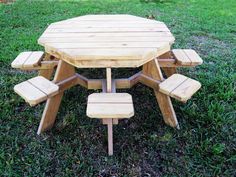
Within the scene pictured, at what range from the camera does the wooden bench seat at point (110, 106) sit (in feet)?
6.61

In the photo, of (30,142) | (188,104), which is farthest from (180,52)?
(30,142)

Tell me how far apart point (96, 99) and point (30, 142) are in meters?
0.83

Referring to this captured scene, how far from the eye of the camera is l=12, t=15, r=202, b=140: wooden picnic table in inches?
87.4

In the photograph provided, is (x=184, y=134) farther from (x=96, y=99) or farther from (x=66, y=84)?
(x=66, y=84)

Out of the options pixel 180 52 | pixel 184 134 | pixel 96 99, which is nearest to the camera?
pixel 96 99

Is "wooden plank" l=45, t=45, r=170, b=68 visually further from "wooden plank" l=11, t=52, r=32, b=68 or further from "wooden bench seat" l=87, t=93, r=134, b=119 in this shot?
"wooden plank" l=11, t=52, r=32, b=68

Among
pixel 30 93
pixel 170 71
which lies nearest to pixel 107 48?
pixel 30 93

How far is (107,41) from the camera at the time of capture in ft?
8.18

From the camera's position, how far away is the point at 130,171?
2270mm

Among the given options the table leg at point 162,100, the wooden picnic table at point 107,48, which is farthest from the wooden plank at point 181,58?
the table leg at point 162,100

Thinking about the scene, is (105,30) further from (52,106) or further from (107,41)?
(52,106)

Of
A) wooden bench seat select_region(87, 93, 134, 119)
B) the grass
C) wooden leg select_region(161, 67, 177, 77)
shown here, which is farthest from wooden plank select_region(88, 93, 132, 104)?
wooden leg select_region(161, 67, 177, 77)

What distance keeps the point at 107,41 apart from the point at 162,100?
75cm

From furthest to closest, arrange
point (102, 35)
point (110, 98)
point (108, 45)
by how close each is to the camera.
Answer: point (102, 35), point (108, 45), point (110, 98)
